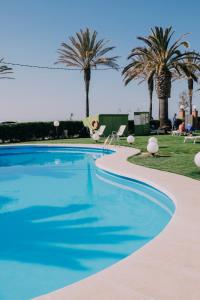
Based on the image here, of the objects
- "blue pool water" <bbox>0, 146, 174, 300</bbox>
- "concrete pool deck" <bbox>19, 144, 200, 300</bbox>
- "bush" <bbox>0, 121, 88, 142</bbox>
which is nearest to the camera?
"concrete pool deck" <bbox>19, 144, 200, 300</bbox>

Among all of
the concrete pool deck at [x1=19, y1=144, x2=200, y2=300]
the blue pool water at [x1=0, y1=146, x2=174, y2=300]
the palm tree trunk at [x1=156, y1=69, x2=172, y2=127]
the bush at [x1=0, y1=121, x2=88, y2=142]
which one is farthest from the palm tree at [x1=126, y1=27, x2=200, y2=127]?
the concrete pool deck at [x1=19, y1=144, x2=200, y2=300]

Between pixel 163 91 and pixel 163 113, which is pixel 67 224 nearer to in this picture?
pixel 163 91

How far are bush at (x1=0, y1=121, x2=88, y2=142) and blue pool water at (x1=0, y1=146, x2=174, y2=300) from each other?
14212 mm

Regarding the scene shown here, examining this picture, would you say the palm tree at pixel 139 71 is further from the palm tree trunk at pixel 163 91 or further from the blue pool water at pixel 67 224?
the blue pool water at pixel 67 224

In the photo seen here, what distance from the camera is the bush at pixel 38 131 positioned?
90.5 ft

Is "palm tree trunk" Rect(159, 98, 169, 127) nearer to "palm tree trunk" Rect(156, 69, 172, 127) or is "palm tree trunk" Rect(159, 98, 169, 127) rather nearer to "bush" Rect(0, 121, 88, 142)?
"palm tree trunk" Rect(156, 69, 172, 127)

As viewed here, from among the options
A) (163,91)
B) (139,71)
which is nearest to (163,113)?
(163,91)

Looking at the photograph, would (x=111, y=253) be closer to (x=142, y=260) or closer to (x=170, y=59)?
(x=142, y=260)

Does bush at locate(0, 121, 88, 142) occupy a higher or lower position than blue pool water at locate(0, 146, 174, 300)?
higher

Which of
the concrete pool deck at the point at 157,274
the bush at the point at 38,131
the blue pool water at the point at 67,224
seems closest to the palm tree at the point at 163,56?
the bush at the point at 38,131

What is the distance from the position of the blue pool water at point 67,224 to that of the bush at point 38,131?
14212 millimetres

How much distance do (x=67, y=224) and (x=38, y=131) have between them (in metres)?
22.3

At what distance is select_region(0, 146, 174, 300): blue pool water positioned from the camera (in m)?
5.32

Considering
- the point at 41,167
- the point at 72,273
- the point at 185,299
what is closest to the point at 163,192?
the point at 72,273
